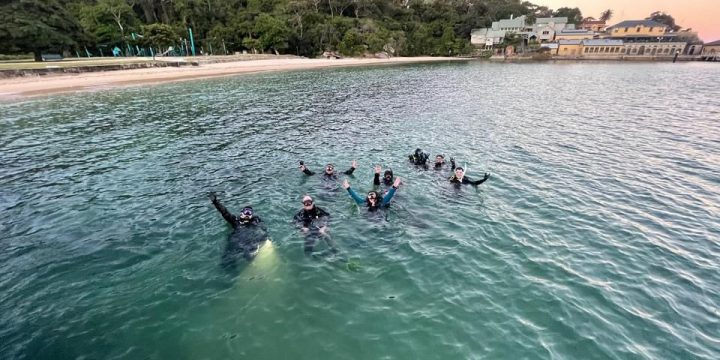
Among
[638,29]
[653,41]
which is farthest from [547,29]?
[653,41]

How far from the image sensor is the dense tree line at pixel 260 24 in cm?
6469

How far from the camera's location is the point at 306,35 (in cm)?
12012

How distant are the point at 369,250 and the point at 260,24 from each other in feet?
362

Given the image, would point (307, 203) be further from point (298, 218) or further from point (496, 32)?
point (496, 32)

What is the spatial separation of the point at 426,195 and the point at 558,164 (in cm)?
1007

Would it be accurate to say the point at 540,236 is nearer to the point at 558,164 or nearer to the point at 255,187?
the point at 558,164

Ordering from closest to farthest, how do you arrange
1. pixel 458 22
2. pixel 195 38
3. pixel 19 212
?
pixel 19 212, pixel 195 38, pixel 458 22

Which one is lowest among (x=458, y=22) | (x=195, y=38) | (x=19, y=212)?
(x=19, y=212)

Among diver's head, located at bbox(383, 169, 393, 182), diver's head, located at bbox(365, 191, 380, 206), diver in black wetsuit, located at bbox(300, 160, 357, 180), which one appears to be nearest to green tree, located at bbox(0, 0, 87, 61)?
diver in black wetsuit, located at bbox(300, 160, 357, 180)

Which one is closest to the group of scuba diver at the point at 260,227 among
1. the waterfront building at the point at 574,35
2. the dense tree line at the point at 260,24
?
the dense tree line at the point at 260,24

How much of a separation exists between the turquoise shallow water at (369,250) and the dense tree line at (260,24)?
52.4 meters

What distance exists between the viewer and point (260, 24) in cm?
10581

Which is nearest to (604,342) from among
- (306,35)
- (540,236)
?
(540,236)

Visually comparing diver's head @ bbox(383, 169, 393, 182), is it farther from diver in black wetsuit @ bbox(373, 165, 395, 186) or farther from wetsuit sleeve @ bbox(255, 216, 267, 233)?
wetsuit sleeve @ bbox(255, 216, 267, 233)
